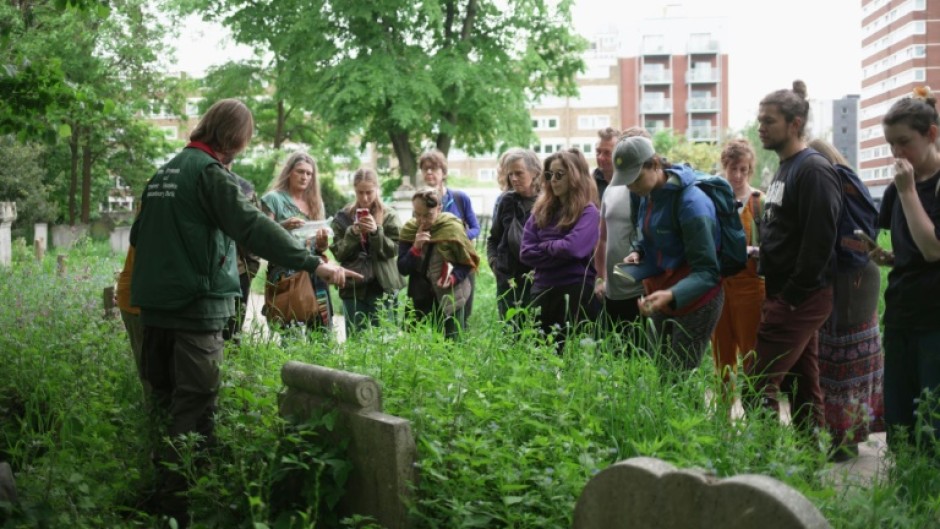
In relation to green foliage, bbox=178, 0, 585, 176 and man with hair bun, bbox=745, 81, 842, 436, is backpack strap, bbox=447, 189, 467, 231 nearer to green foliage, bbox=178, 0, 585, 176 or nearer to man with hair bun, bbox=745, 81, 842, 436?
man with hair bun, bbox=745, 81, 842, 436

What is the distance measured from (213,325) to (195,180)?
0.72 meters

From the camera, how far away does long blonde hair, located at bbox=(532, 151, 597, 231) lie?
275 inches

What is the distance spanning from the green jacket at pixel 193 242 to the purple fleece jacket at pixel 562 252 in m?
2.28

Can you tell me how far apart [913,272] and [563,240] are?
2.56m

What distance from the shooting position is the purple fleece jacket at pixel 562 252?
22.6 ft

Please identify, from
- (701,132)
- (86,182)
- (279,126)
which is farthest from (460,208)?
(701,132)

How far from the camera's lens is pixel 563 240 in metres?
6.88

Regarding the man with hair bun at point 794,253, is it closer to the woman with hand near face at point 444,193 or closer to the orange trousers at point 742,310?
the orange trousers at point 742,310

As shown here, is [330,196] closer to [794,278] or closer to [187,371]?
[187,371]

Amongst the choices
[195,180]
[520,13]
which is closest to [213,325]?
[195,180]

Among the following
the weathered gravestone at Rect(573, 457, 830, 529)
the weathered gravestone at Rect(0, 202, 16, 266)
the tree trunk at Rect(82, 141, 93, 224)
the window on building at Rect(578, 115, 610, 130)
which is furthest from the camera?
the window on building at Rect(578, 115, 610, 130)

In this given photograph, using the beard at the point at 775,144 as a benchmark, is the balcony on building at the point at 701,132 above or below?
above

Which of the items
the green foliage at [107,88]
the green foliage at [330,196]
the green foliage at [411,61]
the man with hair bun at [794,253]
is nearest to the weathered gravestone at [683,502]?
the man with hair bun at [794,253]

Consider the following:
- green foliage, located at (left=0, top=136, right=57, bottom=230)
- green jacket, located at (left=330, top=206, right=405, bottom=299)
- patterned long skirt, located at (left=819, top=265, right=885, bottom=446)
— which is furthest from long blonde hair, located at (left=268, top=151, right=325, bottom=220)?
green foliage, located at (left=0, top=136, right=57, bottom=230)
